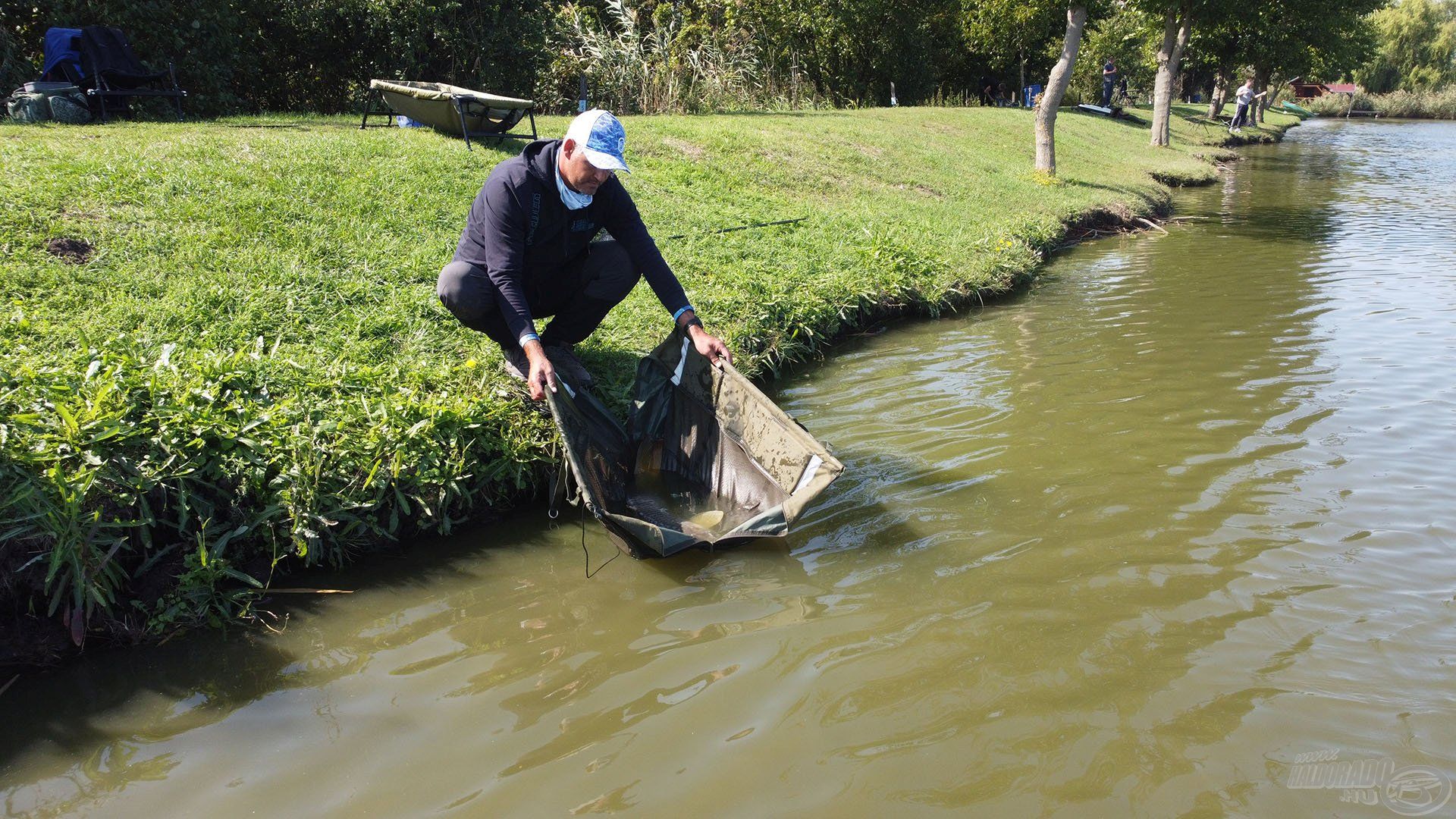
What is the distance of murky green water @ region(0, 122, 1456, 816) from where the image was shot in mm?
2740

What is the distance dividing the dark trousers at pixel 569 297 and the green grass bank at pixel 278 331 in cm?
34

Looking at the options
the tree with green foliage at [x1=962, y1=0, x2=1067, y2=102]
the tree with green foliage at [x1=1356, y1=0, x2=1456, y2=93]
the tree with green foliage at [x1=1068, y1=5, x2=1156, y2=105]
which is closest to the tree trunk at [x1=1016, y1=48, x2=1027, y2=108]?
the tree with green foliage at [x1=962, y1=0, x2=1067, y2=102]

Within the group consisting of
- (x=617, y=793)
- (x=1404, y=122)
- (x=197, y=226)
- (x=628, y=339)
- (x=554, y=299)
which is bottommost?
(x=617, y=793)

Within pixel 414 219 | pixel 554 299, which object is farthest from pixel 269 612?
pixel 414 219

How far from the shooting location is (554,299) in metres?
5.01

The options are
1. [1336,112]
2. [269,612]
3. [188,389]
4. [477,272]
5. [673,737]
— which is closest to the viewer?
[673,737]

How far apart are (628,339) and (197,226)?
3.04 metres

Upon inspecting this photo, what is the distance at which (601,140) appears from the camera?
403cm

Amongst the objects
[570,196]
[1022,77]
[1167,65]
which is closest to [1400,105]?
[1022,77]

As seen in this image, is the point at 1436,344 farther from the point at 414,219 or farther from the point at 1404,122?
the point at 1404,122

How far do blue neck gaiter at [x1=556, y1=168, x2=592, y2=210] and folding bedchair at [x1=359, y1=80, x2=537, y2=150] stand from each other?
549 centimetres

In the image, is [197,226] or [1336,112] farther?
[1336,112]

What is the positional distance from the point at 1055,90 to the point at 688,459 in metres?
12.3

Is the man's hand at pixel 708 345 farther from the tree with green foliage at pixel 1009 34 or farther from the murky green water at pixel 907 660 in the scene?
the tree with green foliage at pixel 1009 34
